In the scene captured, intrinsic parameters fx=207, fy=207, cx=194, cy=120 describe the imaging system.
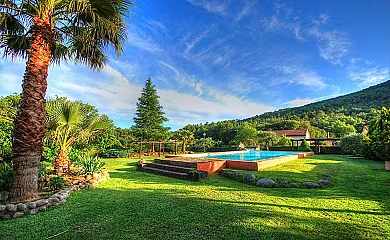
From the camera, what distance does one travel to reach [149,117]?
26.9 m

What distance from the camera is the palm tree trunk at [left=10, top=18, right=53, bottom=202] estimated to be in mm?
4387

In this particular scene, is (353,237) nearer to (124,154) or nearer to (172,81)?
(124,154)

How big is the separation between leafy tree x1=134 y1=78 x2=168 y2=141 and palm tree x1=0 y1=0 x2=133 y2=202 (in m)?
20.0

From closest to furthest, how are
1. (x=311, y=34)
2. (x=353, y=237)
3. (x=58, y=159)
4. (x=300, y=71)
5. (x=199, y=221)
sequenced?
(x=353, y=237) < (x=199, y=221) < (x=58, y=159) < (x=311, y=34) < (x=300, y=71)

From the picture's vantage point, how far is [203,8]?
48.0ft

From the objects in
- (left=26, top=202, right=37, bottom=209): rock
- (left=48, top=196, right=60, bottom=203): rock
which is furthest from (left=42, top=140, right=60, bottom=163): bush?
(left=26, top=202, right=37, bottom=209): rock

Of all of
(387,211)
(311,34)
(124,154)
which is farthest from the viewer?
(124,154)

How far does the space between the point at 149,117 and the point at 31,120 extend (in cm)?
2256

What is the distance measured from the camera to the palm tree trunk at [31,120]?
4387 millimetres

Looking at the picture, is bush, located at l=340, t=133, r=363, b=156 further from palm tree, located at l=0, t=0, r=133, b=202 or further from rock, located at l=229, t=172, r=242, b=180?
palm tree, located at l=0, t=0, r=133, b=202

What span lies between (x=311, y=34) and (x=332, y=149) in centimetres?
1319

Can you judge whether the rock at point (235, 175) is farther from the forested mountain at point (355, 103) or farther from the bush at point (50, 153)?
the forested mountain at point (355, 103)

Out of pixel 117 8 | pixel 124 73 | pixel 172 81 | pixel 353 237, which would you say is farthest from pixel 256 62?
pixel 353 237

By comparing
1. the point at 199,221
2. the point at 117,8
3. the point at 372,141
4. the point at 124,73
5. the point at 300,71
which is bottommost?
the point at 199,221
